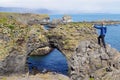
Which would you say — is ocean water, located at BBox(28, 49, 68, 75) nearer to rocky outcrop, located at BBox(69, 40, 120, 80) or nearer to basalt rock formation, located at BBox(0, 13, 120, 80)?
rocky outcrop, located at BBox(69, 40, 120, 80)

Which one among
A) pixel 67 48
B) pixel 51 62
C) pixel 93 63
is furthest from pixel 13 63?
pixel 51 62

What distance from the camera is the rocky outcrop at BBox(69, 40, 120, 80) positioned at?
2968 inches

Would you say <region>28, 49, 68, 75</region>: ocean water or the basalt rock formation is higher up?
the basalt rock formation

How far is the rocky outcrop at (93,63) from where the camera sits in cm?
7538

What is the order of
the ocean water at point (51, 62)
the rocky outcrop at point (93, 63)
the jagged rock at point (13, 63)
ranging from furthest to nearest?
the ocean water at point (51, 62), the rocky outcrop at point (93, 63), the jagged rock at point (13, 63)

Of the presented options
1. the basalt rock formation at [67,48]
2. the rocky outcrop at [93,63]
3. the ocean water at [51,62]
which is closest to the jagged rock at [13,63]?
the basalt rock formation at [67,48]

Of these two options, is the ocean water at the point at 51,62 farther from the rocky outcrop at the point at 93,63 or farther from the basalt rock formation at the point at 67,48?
the basalt rock formation at the point at 67,48

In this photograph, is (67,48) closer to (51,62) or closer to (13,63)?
(13,63)

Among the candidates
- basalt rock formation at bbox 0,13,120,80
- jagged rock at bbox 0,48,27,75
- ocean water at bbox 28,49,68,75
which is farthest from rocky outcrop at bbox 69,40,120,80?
jagged rock at bbox 0,48,27,75

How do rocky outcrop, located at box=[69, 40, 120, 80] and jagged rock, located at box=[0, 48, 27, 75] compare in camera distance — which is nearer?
jagged rock, located at box=[0, 48, 27, 75]

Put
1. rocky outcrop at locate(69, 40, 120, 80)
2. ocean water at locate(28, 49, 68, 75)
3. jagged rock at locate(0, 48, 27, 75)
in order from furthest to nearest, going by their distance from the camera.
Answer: ocean water at locate(28, 49, 68, 75), rocky outcrop at locate(69, 40, 120, 80), jagged rock at locate(0, 48, 27, 75)

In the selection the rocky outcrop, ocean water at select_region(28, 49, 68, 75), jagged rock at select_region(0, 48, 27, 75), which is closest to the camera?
jagged rock at select_region(0, 48, 27, 75)

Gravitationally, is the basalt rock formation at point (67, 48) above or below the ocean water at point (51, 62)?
above

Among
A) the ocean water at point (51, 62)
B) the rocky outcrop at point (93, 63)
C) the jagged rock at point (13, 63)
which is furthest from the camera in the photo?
the ocean water at point (51, 62)
